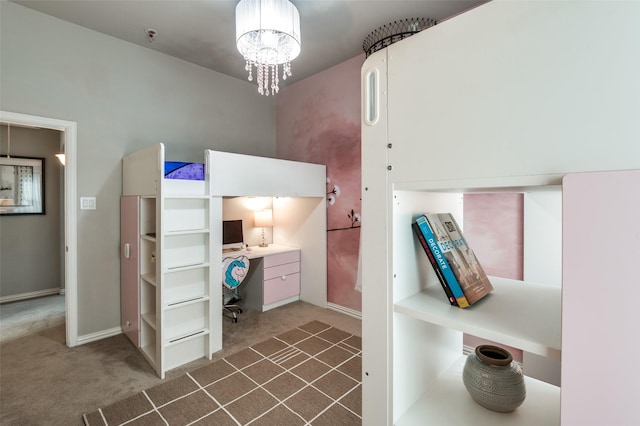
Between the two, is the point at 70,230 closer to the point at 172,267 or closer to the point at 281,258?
the point at 172,267

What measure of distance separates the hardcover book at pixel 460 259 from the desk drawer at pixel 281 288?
266 cm

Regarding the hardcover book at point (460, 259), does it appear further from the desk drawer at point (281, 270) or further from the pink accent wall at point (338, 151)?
the desk drawer at point (281, 270)

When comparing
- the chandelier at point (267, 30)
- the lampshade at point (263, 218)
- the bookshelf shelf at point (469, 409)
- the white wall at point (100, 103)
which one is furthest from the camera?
the lampshade at point (263, 218)

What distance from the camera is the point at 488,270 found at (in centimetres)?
228

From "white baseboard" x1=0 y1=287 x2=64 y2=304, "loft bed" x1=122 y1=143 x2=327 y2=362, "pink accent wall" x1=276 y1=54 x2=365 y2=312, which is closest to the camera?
"loft bed" x1=122 y1=143 x2=327 y2=362

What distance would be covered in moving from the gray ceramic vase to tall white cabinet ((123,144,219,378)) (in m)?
1.99

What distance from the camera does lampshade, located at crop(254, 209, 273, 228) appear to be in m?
3.81

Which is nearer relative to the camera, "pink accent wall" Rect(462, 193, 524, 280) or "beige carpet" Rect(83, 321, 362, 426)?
"beige carpet" Rect(83, 321, 362, 426)

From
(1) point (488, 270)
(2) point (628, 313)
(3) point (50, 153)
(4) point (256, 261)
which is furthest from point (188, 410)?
(3) point (50, 153)

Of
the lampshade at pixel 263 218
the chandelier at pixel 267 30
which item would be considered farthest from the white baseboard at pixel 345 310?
the chandelier at pixel 267 30

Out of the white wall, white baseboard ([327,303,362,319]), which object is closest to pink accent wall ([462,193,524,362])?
white baseboard ([327,303,362,319])

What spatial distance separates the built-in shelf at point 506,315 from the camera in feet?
2.03

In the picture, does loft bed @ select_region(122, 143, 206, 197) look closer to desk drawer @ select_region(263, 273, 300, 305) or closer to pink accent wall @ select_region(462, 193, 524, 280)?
desk drawer @ select_region(263, 273, 300, 305)

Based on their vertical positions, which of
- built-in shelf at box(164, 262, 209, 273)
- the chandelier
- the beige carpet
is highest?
the chandelier
